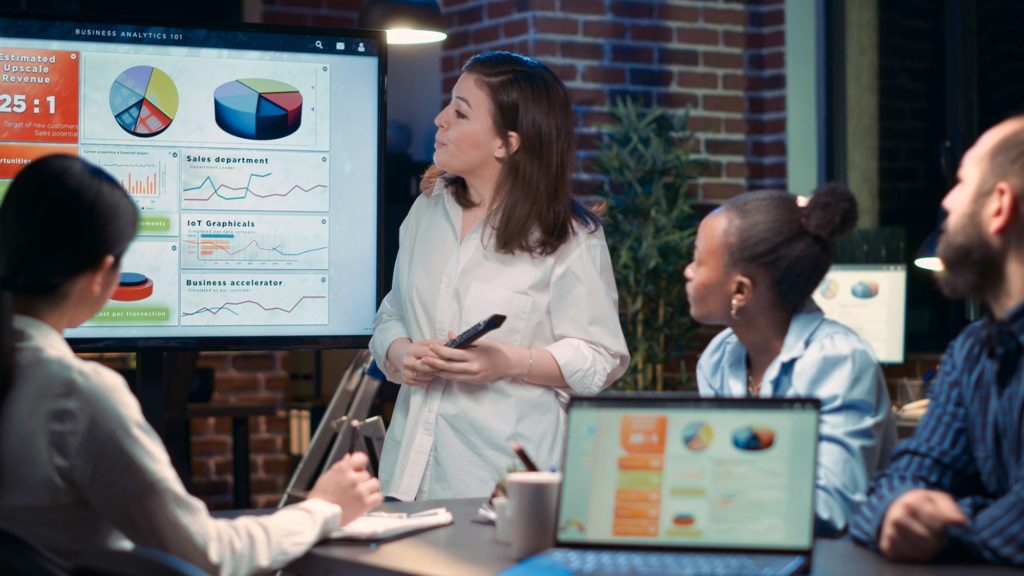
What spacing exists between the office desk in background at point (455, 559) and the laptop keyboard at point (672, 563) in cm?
8

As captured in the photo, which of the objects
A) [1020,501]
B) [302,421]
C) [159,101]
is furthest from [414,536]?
[302,421]

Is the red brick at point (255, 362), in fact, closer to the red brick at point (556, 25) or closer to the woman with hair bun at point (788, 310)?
the red brick at point (556, 25)

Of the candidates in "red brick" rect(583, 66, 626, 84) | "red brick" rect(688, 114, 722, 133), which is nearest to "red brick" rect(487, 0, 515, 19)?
"red brick" rect(583, 66, 626, 84)

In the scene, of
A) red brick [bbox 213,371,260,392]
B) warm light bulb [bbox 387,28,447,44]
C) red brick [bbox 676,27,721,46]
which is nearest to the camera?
warm light bulb [bbox 387,28,447,44]

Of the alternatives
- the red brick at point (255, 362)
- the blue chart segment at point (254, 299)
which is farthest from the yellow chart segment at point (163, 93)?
the red brick at point (255, 362)

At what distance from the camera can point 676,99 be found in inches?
211

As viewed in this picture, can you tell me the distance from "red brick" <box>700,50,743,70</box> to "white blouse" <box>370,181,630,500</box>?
307cm

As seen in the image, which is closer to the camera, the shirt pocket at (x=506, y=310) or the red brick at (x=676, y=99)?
the shirt pocket at (x=506, y=310)

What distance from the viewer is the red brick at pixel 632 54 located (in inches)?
206

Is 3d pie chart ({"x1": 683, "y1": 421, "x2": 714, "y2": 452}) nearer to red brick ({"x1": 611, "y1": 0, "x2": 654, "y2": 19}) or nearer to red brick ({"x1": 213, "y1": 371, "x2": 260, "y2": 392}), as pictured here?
red brick ({"x1": 611, "y1": 0, "x2": 654, "y2": 19})

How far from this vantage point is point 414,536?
1.86 metres

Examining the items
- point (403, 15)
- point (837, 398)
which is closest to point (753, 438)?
point (837, 398)

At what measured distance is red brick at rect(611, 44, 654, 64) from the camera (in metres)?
5.23

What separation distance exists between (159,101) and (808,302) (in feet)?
3.99
